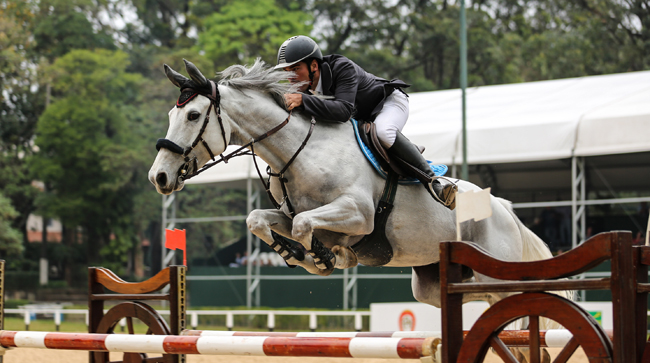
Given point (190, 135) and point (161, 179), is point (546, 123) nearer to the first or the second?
point (190, 135)

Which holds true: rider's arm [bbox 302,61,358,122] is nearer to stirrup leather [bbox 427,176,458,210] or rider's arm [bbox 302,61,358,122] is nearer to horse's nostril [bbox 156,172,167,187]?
stirrup leather [bbox 427,176,458,210]

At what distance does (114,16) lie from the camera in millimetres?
36656

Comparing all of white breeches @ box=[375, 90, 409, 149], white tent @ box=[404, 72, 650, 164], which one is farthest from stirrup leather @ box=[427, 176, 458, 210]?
white tent @ box=[404, 72, 650, 164]

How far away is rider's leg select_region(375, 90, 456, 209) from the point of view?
441 cm

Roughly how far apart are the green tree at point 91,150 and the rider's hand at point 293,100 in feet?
79.5

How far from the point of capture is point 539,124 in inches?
542

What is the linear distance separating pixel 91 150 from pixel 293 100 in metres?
25.4

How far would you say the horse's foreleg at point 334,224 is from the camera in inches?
157

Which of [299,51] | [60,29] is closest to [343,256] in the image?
[299,51]

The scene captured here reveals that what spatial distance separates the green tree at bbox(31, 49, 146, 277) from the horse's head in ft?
79.6

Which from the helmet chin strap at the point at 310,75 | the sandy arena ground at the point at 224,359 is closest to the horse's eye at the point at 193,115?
the helmet chin strap at the point at 310,75

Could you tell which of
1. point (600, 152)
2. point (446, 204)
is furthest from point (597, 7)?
point (446, 204)

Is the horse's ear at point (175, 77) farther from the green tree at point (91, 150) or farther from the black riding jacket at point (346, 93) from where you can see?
the green tree at point (91, 150)

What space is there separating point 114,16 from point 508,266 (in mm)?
37021
